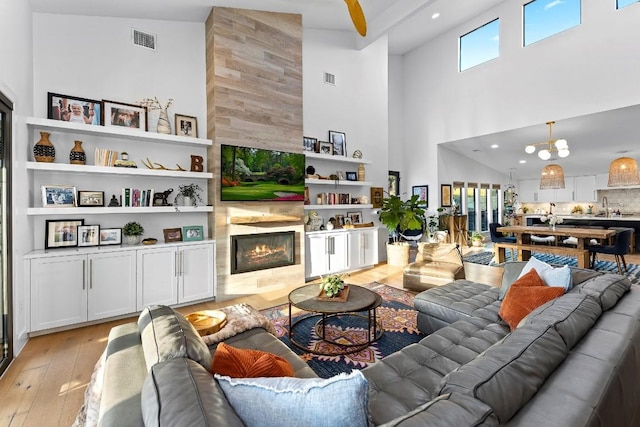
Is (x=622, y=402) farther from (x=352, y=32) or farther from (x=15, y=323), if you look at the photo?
(x=352, y=32)

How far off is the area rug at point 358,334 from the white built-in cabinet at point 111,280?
117 cm

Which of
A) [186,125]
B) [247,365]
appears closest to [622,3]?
[186,125]

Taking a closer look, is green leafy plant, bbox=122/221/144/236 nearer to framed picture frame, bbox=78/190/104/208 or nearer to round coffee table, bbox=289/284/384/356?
framed picture frame, bbox=78/190/104/208

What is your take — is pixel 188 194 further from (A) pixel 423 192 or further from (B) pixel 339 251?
(A) pixel 423 192

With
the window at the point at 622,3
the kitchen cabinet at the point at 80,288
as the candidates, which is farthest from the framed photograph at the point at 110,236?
the window at the point at 622,3

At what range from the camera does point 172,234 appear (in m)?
4.05

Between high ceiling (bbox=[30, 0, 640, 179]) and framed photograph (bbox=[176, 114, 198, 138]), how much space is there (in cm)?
134

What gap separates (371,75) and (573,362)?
21.4 ft

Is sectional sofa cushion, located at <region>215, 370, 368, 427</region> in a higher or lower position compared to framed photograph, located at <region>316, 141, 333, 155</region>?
lower

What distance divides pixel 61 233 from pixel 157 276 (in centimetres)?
112

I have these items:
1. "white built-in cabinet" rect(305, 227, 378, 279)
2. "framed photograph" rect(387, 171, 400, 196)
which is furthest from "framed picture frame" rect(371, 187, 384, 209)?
"framed photograph" rect(387, 171, 400, 196)

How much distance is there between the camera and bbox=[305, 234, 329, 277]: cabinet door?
526 cm

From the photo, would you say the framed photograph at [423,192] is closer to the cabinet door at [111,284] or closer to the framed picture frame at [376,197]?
the framed picture frame at [376,197]

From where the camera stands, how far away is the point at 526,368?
1063mm
